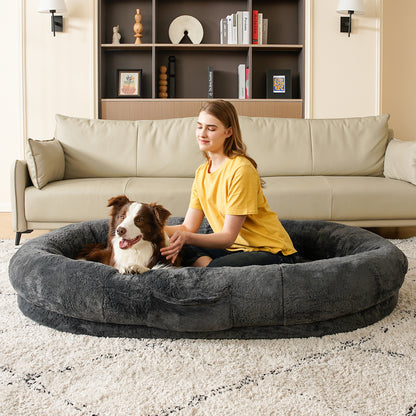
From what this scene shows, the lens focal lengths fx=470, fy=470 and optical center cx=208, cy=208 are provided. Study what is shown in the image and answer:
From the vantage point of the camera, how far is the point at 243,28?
463 cm

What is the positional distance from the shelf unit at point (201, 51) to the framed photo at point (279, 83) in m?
0.13

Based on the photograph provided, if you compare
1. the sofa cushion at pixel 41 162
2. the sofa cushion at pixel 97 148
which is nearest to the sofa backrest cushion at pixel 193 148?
the sofa cushion at pixel 97 148

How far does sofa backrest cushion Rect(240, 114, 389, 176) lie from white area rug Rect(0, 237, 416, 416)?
2.11 metres

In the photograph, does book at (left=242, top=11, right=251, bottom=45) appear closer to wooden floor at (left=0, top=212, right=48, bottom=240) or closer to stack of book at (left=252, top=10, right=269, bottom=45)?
stack of book at (left=252, top=10, right=269, bottom=45)

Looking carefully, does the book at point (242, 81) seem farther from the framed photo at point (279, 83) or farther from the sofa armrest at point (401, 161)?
the sofa armrest at point (401, 161)

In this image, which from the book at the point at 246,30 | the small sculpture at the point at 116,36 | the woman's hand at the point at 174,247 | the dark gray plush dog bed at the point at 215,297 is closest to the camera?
the dark gray plush dog bed at the point at 215,297

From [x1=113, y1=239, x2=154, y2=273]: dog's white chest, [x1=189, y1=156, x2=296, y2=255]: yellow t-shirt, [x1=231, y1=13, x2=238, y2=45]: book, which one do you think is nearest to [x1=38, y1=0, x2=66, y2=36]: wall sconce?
[x1=231, y1=13, x2=238, y2=45]: book

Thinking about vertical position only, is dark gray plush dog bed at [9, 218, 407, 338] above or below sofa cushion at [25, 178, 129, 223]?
below

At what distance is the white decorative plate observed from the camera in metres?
4.78

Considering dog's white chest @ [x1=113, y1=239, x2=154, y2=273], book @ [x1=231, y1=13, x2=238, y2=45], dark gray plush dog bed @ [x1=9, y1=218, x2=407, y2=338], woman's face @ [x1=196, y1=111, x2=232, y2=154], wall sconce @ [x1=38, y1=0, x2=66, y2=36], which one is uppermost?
wall sconce @ [x1=38, y1=0, x2=66, y2=36]

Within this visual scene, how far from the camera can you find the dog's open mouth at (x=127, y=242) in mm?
1569

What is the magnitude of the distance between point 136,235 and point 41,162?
1.89m

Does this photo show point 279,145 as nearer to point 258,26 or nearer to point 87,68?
point 258,26

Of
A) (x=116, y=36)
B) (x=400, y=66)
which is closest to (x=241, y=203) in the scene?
(x=116, y=36)
